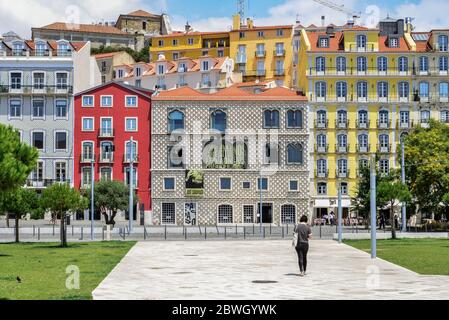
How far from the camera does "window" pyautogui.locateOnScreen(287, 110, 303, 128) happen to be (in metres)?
84.1

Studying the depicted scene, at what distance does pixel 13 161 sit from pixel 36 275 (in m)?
7.27

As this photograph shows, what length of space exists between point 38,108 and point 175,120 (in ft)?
44.8

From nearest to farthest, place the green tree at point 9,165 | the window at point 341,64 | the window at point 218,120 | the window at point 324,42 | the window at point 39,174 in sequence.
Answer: the green tree at point 9,165
the window at point 39,174
the window at point 218,120
the window at point 341,64
the window at point 324,42

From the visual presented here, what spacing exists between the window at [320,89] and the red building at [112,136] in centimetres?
1722

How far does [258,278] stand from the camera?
990 inches

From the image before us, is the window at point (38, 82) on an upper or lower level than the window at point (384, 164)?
upper

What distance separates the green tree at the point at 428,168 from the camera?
66.7 m

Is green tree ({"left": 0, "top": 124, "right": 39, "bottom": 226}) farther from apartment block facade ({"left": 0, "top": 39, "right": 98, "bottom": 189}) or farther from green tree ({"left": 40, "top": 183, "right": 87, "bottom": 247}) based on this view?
apartment block facade ({"left": 0, "top": 39, "right": 98, "bottom": 189})

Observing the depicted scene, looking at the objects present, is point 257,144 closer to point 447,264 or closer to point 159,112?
point 159,112

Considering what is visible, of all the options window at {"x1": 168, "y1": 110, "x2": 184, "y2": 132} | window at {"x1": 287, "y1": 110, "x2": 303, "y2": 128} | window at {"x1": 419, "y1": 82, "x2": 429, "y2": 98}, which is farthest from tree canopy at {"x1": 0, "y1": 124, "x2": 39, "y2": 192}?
window at {"x1": 419, "y1": 82, "x2": 429, "y2": 98}

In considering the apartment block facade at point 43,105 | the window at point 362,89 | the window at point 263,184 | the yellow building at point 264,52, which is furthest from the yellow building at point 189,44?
the window at point 263,184

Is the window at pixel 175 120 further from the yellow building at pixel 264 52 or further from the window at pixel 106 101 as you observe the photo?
the yellow building at pixel 264 52

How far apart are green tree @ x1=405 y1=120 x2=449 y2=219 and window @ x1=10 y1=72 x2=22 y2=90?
38.4 meters
